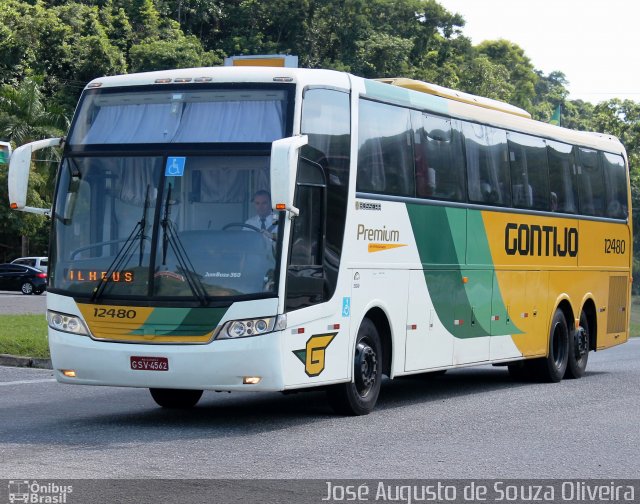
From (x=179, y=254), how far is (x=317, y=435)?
2.07 m

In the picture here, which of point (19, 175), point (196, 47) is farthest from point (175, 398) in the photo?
point (196, 47)

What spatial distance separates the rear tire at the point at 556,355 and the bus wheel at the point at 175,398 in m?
6.24

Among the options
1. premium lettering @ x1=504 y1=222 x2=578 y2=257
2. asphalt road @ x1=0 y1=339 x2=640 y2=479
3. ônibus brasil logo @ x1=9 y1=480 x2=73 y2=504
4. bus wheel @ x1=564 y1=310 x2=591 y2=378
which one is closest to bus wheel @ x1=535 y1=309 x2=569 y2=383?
bus wheel @ x1=564 y1=310 x2=591 y2=378

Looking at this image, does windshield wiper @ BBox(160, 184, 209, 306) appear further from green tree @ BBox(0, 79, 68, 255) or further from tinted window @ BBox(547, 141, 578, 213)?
green tree @ BBox(0, 79, 68, 255)

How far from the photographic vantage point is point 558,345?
59.3 feet

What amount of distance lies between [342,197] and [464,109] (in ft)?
12.4

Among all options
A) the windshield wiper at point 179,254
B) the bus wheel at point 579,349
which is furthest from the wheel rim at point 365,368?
the bus wheel at point 579,349

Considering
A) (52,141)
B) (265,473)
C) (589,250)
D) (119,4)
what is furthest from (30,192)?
(265,473)

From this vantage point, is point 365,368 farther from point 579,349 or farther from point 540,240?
point 579,349

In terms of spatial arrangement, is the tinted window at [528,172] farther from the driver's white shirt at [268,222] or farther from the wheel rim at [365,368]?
the driver's white shirt at [268,222]

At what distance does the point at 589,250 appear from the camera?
18.8 meters

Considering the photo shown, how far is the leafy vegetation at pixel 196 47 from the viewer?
48.8 m

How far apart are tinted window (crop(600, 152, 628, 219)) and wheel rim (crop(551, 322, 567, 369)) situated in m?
2.65

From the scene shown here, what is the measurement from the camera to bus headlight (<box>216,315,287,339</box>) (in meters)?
10.9
